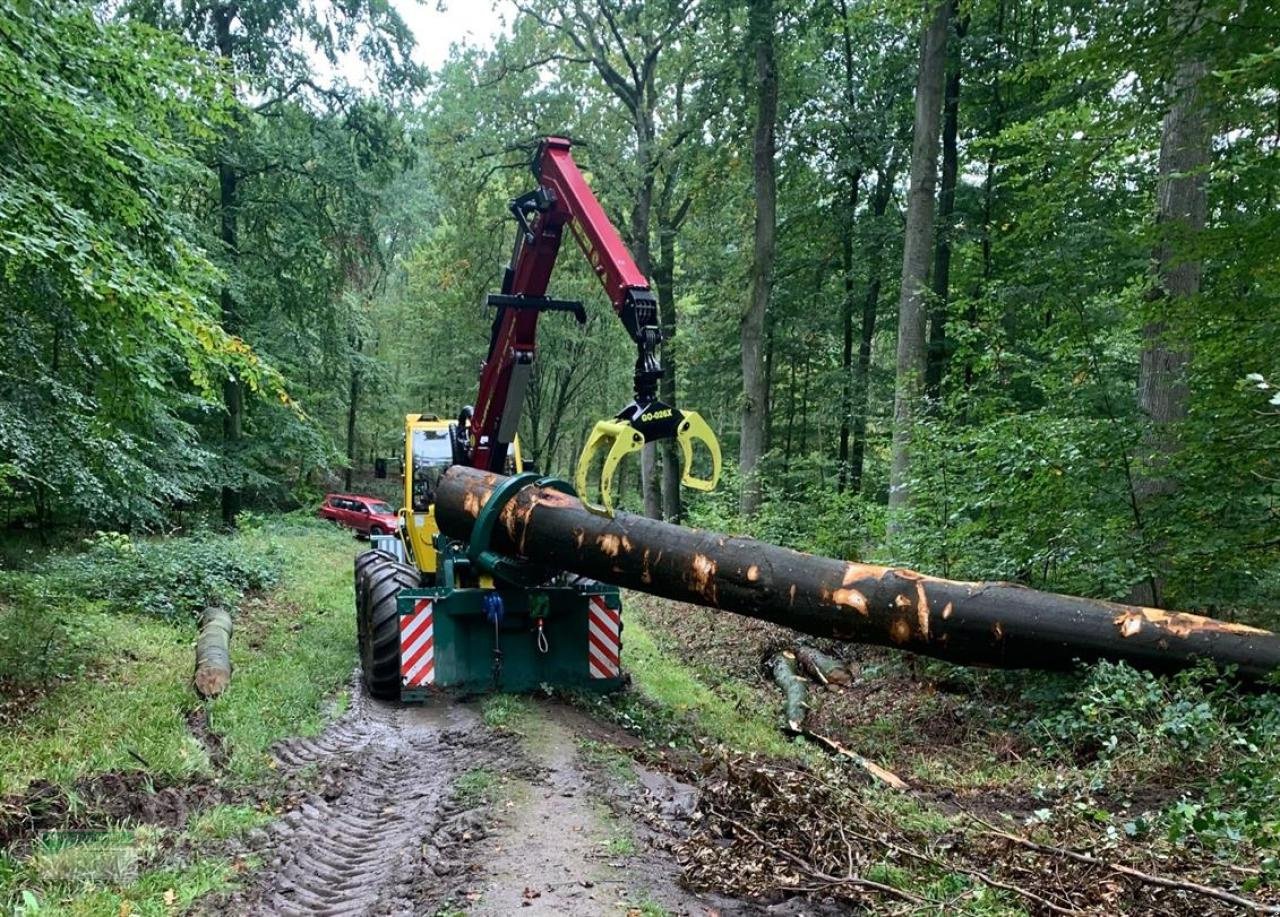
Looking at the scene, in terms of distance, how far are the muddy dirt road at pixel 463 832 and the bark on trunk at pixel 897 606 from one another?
1376 millimetres

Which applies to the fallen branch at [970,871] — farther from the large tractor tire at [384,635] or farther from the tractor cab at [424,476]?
the tractor cab at [424,476]

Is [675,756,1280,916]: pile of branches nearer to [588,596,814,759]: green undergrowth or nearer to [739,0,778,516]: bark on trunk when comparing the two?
[588,596,814,759]: green undergrowth

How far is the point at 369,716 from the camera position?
22.2 feet

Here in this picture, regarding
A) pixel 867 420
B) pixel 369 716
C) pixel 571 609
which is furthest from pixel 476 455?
pixel 867 420

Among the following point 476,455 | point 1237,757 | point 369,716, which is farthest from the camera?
point 476,455

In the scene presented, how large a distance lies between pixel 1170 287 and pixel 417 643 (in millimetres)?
7269

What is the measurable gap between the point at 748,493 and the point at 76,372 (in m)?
10.3

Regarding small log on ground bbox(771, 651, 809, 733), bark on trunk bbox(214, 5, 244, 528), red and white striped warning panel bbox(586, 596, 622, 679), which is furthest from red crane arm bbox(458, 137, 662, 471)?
bark on trunk bbox(214, 5, 244, 528)

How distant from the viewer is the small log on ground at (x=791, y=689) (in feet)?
23.3

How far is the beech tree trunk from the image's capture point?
624 centimetres

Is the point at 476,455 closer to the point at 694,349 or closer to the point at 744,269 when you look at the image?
the point at 744,269

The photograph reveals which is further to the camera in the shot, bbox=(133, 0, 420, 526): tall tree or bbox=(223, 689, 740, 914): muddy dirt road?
bbox=(133, 0, 420, 526): tall tree

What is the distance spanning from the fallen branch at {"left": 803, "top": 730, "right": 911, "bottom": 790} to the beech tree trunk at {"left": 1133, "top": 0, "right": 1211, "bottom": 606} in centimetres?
250

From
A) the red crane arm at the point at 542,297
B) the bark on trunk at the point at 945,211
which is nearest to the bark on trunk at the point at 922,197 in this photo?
the bark on trunk at the point at 945,211
